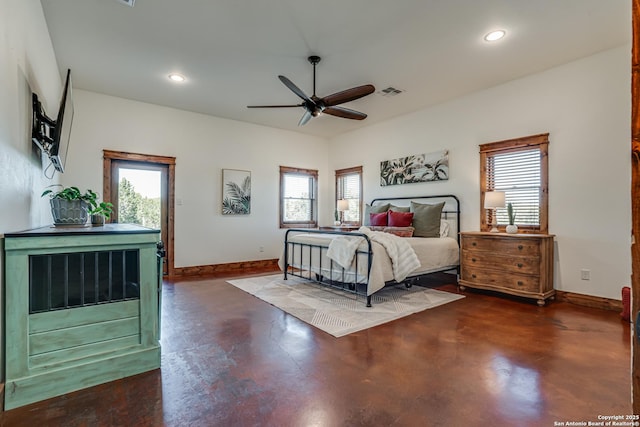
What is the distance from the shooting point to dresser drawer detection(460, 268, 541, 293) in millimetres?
3646

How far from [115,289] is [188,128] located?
4.19 meters

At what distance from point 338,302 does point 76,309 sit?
249 centimetres

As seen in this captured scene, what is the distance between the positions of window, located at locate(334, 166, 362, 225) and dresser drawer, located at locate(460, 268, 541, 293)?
2.83m

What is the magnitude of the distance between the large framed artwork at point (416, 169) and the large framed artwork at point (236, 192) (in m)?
2.68

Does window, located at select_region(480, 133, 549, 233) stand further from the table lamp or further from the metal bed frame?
the metal bed frame

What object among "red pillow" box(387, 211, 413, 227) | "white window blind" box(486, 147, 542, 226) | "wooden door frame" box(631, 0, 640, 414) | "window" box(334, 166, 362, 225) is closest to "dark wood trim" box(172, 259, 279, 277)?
"window" box(334, 166, 362, 225)

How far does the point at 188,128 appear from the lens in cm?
558

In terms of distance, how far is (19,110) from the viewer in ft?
6.63

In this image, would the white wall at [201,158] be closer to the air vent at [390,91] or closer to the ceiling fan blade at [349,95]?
the air vent at [390,91]

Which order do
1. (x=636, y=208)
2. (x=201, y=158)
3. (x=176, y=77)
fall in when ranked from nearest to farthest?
(x=636, y=208) < (x=176, y=77) < (x=201, y=158)

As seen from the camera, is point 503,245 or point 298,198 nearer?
point 503,245

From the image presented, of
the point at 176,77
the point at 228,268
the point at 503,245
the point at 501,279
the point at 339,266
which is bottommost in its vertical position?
the point at 228,268

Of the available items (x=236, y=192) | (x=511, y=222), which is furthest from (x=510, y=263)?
(x=236, y=192)

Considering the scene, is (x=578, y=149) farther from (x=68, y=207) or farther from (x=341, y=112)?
(x=68, y=207)
